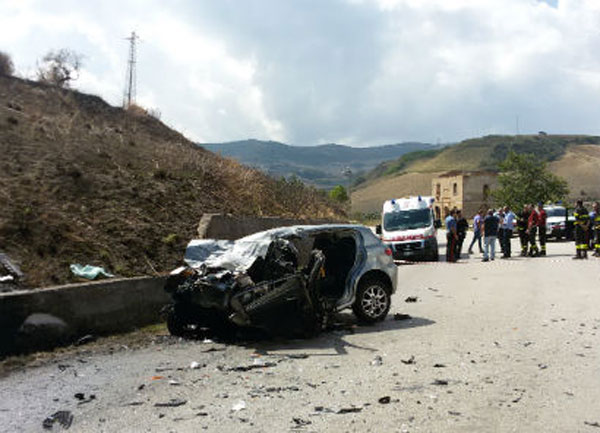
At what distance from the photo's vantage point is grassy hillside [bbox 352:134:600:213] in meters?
144

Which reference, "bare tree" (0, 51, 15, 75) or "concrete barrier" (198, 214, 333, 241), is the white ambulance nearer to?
"concrete barrier" (198, 214, 333, 241)

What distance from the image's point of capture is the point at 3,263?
934 cm

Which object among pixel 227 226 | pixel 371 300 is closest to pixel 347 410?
pixel 371 300

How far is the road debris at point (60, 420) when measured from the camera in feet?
15.4

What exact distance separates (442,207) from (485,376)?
11218 cm

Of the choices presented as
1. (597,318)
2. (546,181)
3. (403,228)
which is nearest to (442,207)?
(546,181)

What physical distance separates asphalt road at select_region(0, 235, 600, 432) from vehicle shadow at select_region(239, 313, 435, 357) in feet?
0.09

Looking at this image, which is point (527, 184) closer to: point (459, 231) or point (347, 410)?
point (459, 231)

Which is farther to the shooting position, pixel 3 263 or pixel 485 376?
pixel 3 263

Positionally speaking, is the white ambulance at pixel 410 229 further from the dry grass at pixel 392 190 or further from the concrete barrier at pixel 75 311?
the dry grass at pixel 392 190

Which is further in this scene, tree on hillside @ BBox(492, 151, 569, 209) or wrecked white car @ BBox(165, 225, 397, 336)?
tree on hillside @ BBox(492, 151, 569, 209)

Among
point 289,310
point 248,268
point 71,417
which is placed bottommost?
point 71,417

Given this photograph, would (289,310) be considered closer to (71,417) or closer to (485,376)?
(485,376)

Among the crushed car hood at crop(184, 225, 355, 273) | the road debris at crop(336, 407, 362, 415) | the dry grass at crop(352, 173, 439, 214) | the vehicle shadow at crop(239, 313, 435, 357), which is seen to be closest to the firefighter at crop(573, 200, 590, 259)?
the vehicle shadow at crop(239, 313, 435, 357)
